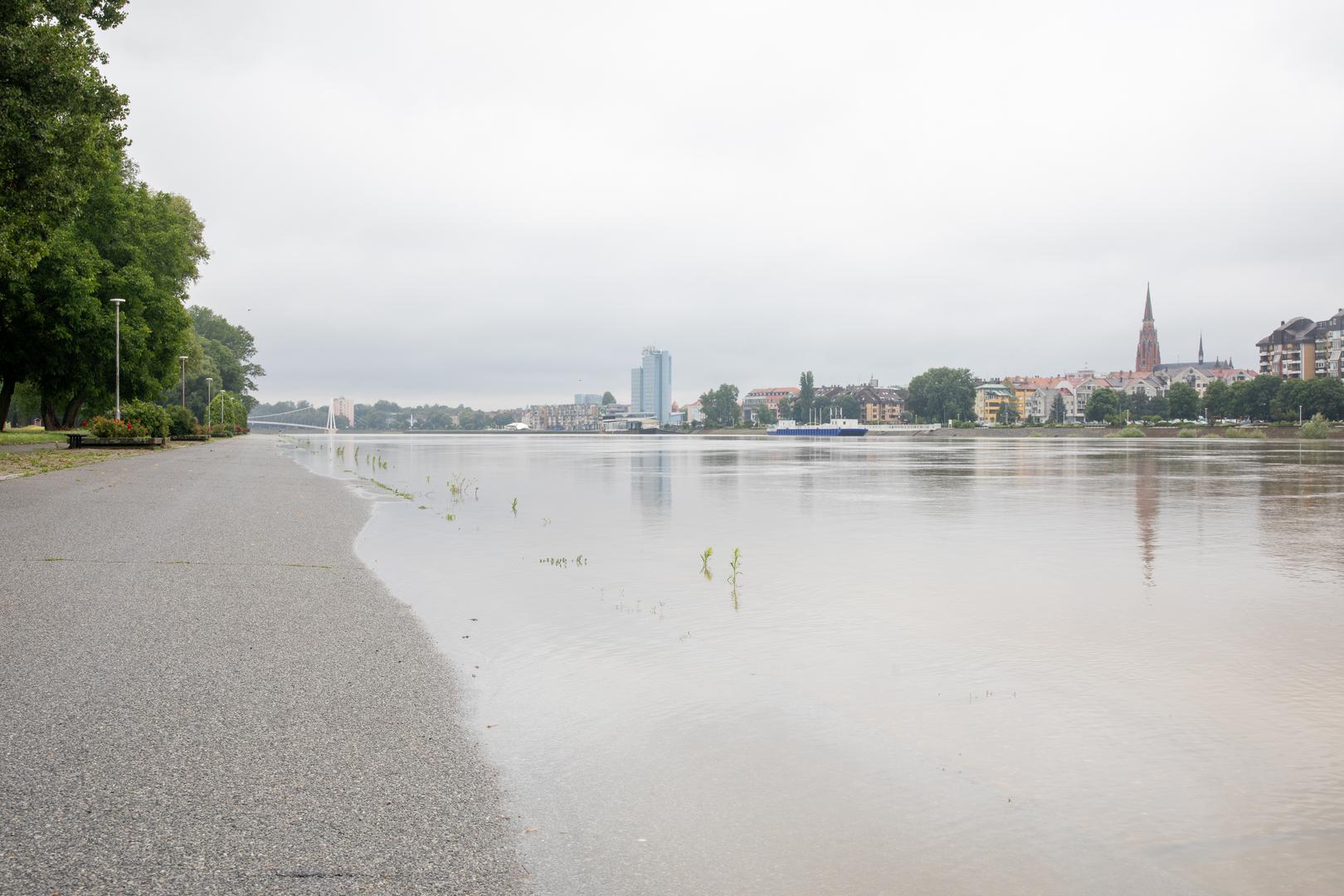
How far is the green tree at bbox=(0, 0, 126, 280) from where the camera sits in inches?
811

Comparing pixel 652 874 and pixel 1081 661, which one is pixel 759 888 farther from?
pixel 1081 661

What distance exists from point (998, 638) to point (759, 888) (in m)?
5.68

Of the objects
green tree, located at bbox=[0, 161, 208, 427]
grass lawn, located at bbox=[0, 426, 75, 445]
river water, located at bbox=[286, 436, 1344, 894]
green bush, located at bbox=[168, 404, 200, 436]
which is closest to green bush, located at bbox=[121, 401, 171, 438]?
green tree, located at bbox=[0, 161, 208, 427]

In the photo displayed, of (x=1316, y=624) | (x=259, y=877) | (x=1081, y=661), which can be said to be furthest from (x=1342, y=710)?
(x=259, y=877)

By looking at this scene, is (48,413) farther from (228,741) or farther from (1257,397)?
(1257,397)

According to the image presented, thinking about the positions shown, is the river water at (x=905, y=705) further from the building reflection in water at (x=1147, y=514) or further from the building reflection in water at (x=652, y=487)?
the building reflection in water at (x=652, y=487)

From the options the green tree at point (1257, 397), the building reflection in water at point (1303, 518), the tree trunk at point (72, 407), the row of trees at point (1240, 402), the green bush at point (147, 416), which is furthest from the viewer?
the green tree at point (1257, 397)

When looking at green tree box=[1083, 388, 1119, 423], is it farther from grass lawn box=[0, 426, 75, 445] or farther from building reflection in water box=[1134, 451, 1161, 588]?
grass lawn box=[0, 426, 75, 445]

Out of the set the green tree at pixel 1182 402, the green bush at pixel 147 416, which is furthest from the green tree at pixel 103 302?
the green tree at pixel 1182 402

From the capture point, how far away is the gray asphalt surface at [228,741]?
12.8 ft

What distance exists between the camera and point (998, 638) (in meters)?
8.91

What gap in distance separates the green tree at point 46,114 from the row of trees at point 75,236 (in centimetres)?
4

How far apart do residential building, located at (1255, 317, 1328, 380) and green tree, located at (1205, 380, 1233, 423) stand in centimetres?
3228

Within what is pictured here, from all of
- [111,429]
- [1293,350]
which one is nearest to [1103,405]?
[1293,350]
